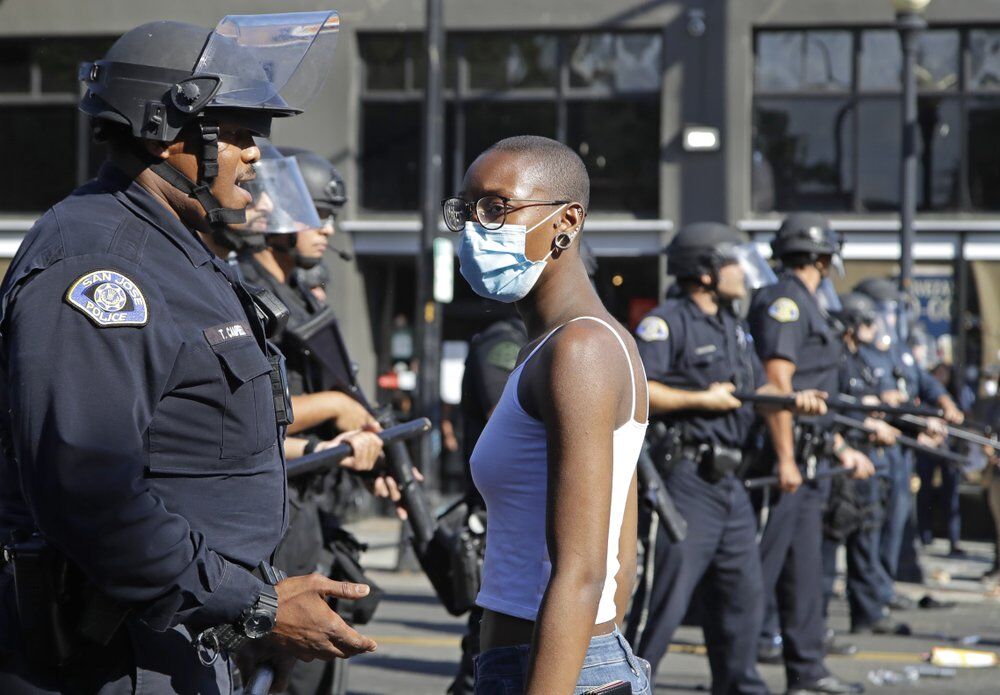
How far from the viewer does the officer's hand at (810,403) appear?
23.5 feet

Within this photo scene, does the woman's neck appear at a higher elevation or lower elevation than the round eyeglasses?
lower

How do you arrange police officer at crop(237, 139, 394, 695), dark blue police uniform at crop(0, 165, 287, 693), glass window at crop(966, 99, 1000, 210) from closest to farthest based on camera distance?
dark blue police uniform at crop(0, 165, 287, 693) < police officer at crop(237, 139, 394, 695) < glass window at crop(966, 99, 1000, 210)

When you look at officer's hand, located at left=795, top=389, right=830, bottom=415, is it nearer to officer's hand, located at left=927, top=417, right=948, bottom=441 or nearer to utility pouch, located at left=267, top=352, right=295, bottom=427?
officer's hand, located at left=927, top=417, right=948, bottom=441

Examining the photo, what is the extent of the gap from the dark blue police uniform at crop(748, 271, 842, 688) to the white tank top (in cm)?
472

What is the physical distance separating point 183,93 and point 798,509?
5.54 meters

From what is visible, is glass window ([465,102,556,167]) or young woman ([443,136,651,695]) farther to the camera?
glass window ([465,102,556,167])

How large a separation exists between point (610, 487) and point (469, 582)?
312cm

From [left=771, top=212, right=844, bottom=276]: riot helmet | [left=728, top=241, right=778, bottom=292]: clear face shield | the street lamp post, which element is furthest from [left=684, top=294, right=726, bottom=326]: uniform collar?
the street lamp post

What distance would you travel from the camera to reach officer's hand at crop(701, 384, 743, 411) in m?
6.68

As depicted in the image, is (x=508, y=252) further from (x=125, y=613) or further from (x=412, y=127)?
(x=412, y=127)

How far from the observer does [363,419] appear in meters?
5.25

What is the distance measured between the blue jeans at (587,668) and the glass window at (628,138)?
45.5 feet

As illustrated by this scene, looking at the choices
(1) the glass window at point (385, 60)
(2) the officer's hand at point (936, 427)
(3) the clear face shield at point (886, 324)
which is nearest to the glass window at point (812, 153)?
→ (3) the clear face shield at point (886, 324)

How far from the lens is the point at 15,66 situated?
58.4 ft
